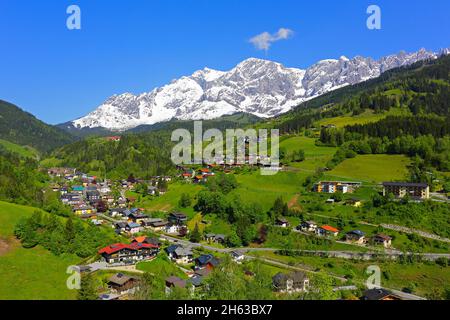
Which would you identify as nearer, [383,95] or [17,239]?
[17,239]

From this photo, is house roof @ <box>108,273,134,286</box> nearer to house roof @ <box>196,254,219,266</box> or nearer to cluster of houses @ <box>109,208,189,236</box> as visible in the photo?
house roof @ <box>196,254,219,266</box>

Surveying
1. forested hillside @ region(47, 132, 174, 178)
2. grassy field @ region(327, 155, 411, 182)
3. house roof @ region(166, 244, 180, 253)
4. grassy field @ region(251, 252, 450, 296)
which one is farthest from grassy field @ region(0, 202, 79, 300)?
forested hillside @ region(47, 132, 174, 178)

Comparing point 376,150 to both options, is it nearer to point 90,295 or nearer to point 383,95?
point 383,95

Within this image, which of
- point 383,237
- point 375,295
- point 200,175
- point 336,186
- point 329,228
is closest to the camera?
point 375,295

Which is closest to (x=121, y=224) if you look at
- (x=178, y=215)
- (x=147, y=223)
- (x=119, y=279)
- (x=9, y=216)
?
(x=147, y=223)

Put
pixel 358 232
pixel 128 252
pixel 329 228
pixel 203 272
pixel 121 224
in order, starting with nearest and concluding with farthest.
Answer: pixel 203 272 → pixel 128 252 → pixel 358 232 → pixel 329 228 → pixel 121 224

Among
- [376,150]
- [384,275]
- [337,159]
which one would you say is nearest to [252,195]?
[337,159]

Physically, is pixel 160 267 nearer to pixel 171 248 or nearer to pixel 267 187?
Answer: pixel 171 248
